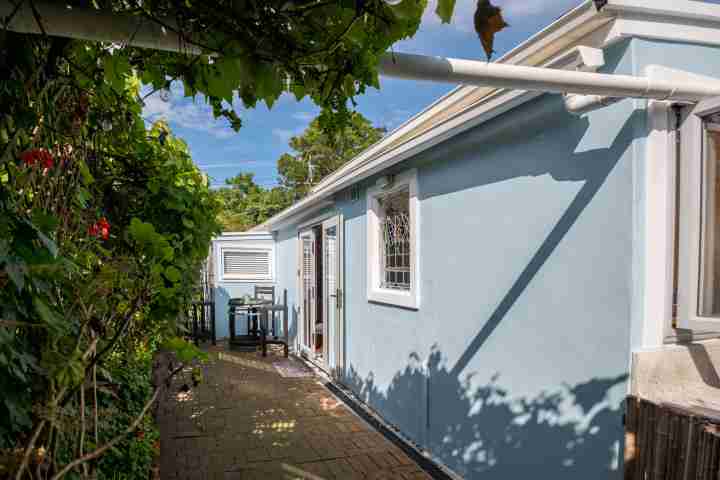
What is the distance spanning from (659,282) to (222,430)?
436 cm

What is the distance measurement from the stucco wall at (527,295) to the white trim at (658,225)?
3.2 inches

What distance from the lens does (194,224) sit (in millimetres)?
3363

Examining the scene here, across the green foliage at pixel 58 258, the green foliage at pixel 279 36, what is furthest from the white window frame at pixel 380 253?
the green foliage at pixel 279 36

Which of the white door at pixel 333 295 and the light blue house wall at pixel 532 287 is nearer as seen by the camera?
the light blue house wall at pixel 532 287

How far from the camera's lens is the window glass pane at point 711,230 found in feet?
7.09

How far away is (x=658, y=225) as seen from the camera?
2340 millimetres

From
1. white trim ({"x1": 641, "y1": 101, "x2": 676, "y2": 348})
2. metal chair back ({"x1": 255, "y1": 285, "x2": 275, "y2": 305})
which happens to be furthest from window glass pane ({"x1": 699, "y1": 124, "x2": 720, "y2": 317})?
metal chair back ({"x1": 255, "y1": 285, "x2": 275, "y2": 305})

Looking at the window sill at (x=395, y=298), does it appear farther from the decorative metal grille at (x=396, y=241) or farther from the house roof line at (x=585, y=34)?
the house roof line at (x=585, y=34)

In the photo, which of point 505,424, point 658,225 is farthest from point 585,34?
point 505,424

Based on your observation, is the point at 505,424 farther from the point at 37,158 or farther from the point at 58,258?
the point at 37,158

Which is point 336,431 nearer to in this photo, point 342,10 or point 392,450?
point 392,450

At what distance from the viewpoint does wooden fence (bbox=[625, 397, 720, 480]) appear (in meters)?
1.93

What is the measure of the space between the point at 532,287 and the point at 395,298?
6.85 feet

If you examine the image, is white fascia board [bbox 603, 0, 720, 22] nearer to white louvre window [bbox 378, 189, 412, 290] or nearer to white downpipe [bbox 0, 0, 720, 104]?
white downpipe [bbox 0, 0, 720, 104]
